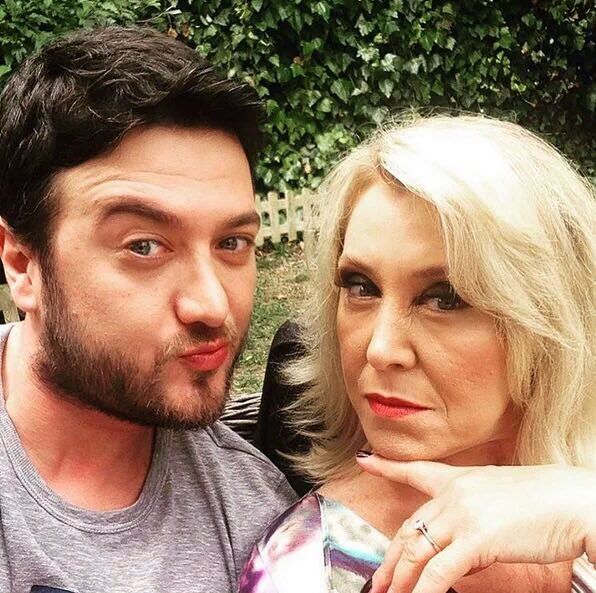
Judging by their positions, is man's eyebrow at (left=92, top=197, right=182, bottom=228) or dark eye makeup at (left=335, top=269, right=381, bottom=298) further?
dark eye makeup at (left=335, top=269, right=381, bottom=298)

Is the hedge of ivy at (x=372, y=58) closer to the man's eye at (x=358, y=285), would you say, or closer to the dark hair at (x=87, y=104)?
the dark hair at (x=87, y=104)

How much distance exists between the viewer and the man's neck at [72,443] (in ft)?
5.13

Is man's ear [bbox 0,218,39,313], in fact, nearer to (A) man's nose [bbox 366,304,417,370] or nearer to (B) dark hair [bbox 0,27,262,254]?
(B) dark hair [bbox 0,27,262,254]

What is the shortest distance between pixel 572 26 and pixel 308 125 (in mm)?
2944

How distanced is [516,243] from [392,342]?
30 cm

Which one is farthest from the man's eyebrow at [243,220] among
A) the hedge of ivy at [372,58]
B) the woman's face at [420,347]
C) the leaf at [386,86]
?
the leaf at [386,86]

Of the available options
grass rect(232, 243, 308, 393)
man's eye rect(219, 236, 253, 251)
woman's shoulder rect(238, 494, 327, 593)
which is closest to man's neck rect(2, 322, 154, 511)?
woman's shoulder rect(238, 494, 327, 593)

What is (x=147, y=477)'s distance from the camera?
166cm

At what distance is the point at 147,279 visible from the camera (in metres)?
1.42

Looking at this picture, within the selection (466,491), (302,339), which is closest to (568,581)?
(466,491)

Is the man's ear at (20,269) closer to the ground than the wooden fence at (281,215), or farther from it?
farther from it

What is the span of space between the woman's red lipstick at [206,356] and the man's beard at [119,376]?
0.01 metres

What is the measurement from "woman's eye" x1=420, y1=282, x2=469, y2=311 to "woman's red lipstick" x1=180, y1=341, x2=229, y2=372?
403mm

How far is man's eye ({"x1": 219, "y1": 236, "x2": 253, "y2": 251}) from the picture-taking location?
1553 millimetres
